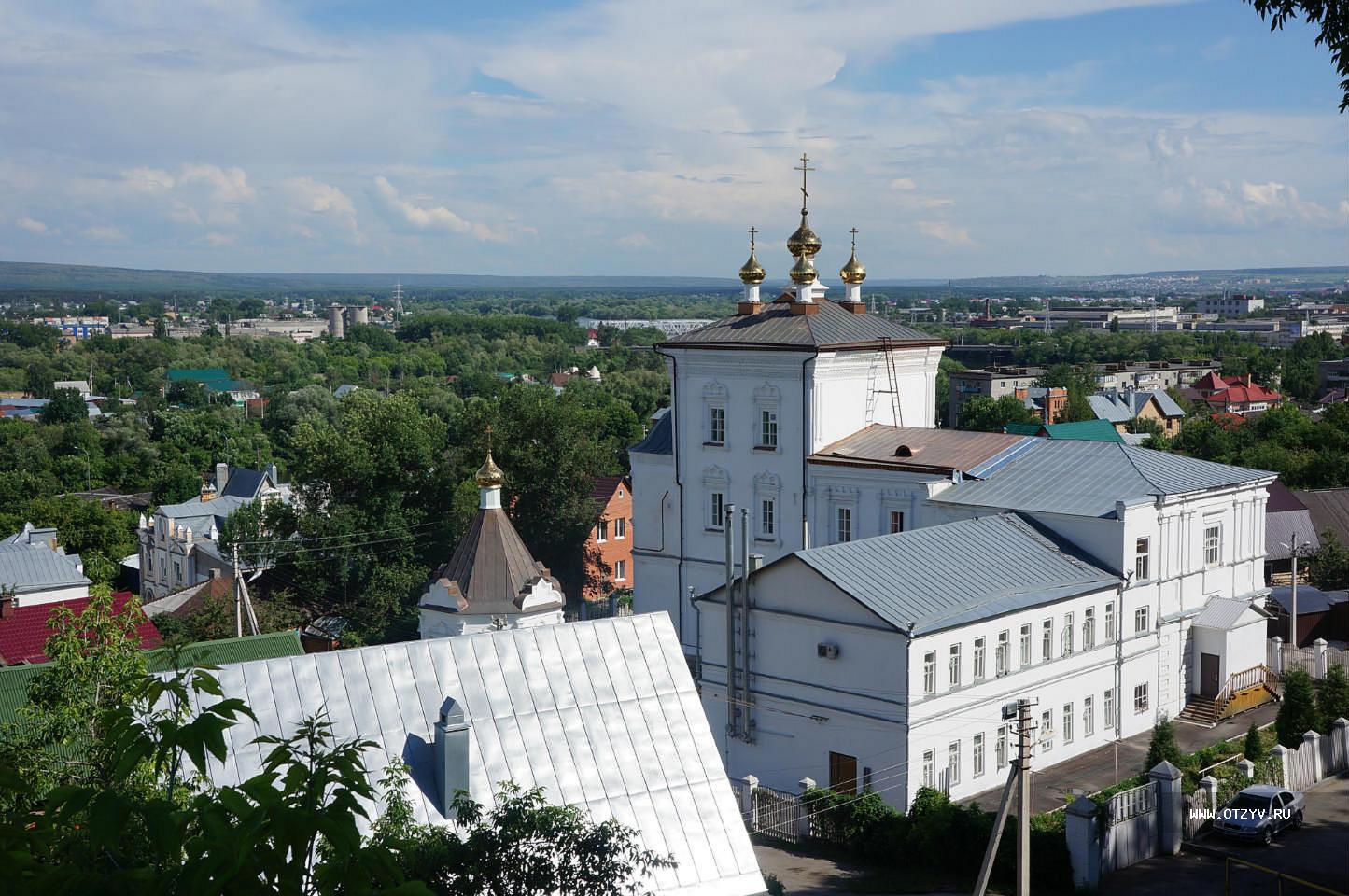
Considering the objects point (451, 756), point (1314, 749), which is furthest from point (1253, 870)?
point (451, 756)

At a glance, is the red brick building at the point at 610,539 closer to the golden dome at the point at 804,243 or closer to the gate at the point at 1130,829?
the golden dome at the point at 804,243

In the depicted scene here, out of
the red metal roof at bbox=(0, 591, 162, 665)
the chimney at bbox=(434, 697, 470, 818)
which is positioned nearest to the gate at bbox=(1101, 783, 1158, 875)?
the chimney at bbox=(434, 697, 470, 818)

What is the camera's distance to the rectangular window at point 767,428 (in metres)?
30.1

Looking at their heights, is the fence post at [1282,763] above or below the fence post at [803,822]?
above

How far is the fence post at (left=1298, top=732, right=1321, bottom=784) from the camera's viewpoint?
22016mm

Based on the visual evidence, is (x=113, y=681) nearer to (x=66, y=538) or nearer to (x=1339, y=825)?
(x=1339, y=825)

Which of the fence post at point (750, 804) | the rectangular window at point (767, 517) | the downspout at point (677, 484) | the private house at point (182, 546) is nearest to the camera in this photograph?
the fence post at point (750, 804)

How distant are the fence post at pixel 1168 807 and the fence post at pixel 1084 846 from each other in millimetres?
1478

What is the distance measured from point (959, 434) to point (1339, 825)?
11703mm

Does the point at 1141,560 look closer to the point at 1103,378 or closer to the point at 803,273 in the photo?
the point at 803,273

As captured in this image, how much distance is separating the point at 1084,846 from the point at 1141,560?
886 centimetres

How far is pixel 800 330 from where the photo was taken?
98.7 feet

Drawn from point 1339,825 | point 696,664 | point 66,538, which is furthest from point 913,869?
point 66,538

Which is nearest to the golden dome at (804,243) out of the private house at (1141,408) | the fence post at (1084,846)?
the fence post at (1084,846)
